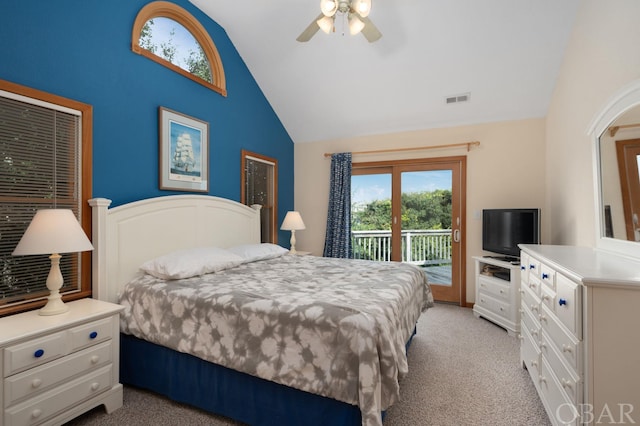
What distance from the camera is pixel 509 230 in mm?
3562

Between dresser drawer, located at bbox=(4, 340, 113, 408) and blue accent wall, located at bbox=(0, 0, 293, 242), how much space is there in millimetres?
1146

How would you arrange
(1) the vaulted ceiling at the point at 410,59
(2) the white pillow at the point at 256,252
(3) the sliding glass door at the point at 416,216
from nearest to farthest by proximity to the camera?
(1) the vaulted ceiling at the point at 410,59 < (2) the white pillow at the point at 256,252 < (3) the sliding glass door at the point at 416,216

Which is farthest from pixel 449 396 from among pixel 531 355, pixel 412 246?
pixel 412 246

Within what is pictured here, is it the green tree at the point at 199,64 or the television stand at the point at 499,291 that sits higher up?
the green tree at the point at 199,64

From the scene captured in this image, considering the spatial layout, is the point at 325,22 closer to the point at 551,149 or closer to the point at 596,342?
the point at 596,342

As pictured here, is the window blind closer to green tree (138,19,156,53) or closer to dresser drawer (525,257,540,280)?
green tree (138,19,156,53)

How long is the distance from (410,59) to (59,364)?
13.2ft

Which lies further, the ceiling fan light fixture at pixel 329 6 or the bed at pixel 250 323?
the ceiling fan light fixture at pixel 329 6

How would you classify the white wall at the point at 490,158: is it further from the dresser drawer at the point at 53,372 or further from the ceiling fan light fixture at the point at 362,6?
the dresser drawer at the point at 53,372

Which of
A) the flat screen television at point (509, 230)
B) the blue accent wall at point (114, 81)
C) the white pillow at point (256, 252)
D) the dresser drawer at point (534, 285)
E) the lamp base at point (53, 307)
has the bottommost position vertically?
the lamp base at point (53, 307)

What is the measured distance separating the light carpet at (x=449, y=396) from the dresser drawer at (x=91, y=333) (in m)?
0.49

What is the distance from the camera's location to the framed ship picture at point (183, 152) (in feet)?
9.47

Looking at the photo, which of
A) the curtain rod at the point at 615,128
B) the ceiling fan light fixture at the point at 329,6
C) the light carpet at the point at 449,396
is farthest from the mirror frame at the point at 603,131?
the ceiling fan light fixture at the point at 329,6

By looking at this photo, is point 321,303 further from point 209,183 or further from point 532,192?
point 532,192
